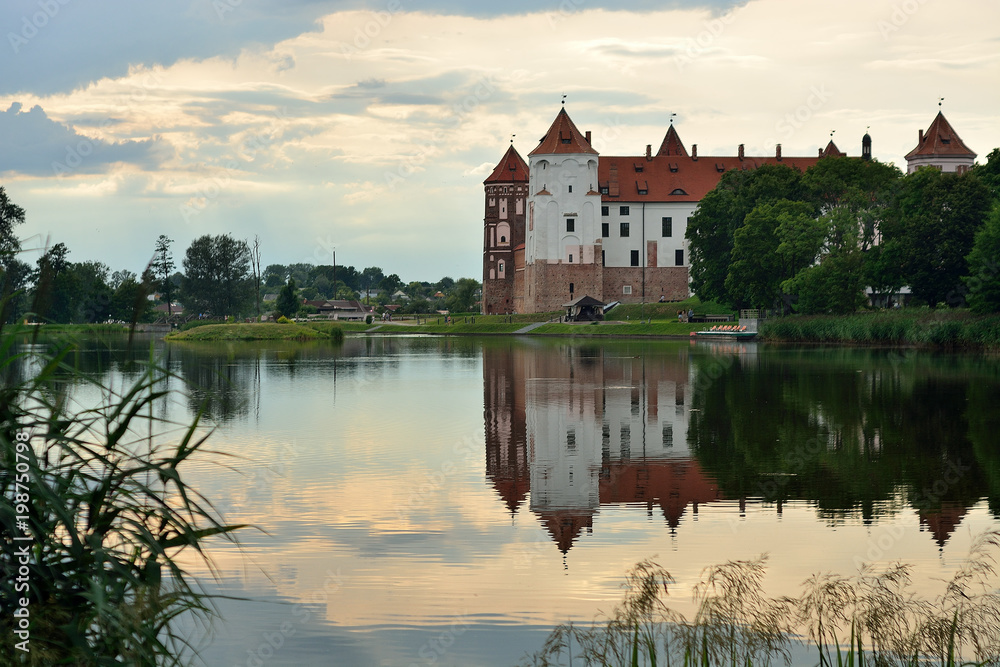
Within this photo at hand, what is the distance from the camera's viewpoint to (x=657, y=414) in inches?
811

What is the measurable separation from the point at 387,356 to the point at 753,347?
688 inches

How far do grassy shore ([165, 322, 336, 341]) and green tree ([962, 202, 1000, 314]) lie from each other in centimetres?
4416

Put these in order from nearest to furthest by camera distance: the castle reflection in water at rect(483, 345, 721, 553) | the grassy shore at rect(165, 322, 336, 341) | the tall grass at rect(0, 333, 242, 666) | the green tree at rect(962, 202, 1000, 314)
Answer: the tall grass at rect(0, 333, 242, 666), the castle reflection in water at rect(483, 345, 721, 553), the green tree at rect(962, 202, 1000, 314), the grassy shore at rect(165, 322, 336, 341)

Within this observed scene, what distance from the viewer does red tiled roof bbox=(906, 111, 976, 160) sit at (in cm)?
9031

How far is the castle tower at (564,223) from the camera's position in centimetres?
8994

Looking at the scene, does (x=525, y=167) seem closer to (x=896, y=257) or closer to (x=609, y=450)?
(x=896, y=257)

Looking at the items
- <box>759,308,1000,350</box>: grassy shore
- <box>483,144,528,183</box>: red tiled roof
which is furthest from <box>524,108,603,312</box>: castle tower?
<box>759,308,1000,350</box>: grassy shore

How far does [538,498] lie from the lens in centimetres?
1201

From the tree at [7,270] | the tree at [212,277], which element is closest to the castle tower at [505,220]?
the tree at [212,277]

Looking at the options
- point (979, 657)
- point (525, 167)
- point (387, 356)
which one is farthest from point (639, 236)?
point (979, 657)

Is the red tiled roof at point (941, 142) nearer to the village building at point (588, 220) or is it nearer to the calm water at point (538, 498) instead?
the village building at point (588, 220)

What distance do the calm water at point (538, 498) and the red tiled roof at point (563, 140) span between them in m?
65.5

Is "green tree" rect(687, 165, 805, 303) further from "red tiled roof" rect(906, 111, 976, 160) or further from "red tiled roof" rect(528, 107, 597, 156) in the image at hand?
"red tiled roof" rect(906, 111, 976, 160)

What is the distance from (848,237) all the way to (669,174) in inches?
1742
